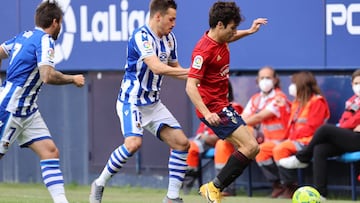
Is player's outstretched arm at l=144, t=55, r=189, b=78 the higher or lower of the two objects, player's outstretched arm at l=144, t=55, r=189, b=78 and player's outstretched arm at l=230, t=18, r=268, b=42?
the lower

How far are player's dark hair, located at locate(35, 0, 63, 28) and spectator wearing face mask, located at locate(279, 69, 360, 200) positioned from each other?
385cm

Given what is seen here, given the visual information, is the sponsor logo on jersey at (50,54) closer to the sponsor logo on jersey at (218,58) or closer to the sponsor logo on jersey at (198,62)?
the sponsor logo on jersey at (198,62)

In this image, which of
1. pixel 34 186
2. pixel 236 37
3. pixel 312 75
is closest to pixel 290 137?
pixel 312 75

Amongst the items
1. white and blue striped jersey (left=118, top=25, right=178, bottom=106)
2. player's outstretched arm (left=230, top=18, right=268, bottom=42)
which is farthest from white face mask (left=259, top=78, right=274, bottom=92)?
white and blue striped jersey (left=118, top=25, right=178, bottom=106)

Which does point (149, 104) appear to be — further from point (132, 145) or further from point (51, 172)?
point (51, 172)

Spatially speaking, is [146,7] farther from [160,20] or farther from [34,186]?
[160,20]

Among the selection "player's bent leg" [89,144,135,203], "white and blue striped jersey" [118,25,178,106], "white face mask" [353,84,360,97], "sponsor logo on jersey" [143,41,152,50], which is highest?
"sponsor logo on jersey" [143,41,152,50]

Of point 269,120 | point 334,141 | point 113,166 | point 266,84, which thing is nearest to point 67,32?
point 266,84

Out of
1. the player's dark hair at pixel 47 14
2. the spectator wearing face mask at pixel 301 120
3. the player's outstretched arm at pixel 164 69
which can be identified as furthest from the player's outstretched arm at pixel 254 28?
the spectator wearing face mask at pixel 301 120

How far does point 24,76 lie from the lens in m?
9.45

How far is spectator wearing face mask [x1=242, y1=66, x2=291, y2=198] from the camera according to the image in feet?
41.9

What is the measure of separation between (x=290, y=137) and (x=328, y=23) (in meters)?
1.48

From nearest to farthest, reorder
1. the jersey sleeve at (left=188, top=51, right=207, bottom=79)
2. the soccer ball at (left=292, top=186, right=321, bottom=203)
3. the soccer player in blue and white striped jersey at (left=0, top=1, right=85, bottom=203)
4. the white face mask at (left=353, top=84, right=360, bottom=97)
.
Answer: the soccer player in blue and white striped jersey at (left=0, top=1, right=85, bottom=203), the jersey sleeve at (left=188, top=51, right=207, bottom=79), the soccer ball at (left=292, top=186, right=321, bottom=203), the white face mask at (left=353, top=84, right=360, bottom=97)

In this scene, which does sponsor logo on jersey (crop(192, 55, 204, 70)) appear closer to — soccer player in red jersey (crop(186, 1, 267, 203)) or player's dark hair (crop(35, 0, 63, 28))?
soccer player in red jersey (crop(186, 1, 267, 203))
